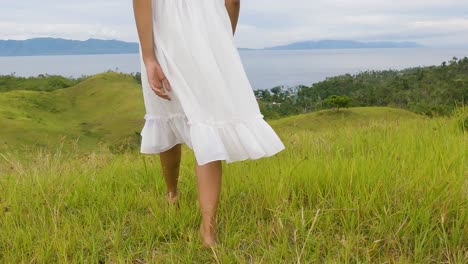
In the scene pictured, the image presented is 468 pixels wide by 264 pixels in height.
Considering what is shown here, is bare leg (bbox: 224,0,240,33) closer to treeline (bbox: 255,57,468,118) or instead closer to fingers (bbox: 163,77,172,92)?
fingers (bbox: 163,77,172,92)

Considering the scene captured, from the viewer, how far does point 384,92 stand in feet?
230

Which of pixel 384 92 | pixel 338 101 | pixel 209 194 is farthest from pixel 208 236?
pixel 384 92

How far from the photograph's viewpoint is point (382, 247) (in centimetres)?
224

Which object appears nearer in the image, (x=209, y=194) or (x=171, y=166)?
(x=209, y=194)

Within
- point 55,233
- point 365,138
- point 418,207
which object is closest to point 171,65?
point 55,233

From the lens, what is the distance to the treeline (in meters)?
60.3

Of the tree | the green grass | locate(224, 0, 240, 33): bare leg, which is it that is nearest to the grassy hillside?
the tree

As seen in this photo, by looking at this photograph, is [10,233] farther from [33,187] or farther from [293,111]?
[293,111]

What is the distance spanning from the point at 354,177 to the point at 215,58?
1.06 m

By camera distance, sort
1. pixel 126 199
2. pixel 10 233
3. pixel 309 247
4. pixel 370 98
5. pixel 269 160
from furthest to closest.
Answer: pixel 370 98 < pixel 269 160 < pixel 126 199 < pixel 10 233 < pixel 309 247

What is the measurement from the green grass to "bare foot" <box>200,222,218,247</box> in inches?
1.5

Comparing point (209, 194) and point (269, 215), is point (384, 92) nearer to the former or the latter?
point (269, 215)

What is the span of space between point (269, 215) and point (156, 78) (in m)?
0.95

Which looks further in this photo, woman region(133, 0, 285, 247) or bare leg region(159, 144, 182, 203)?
bare leg region(159, 144, 182, 203)
